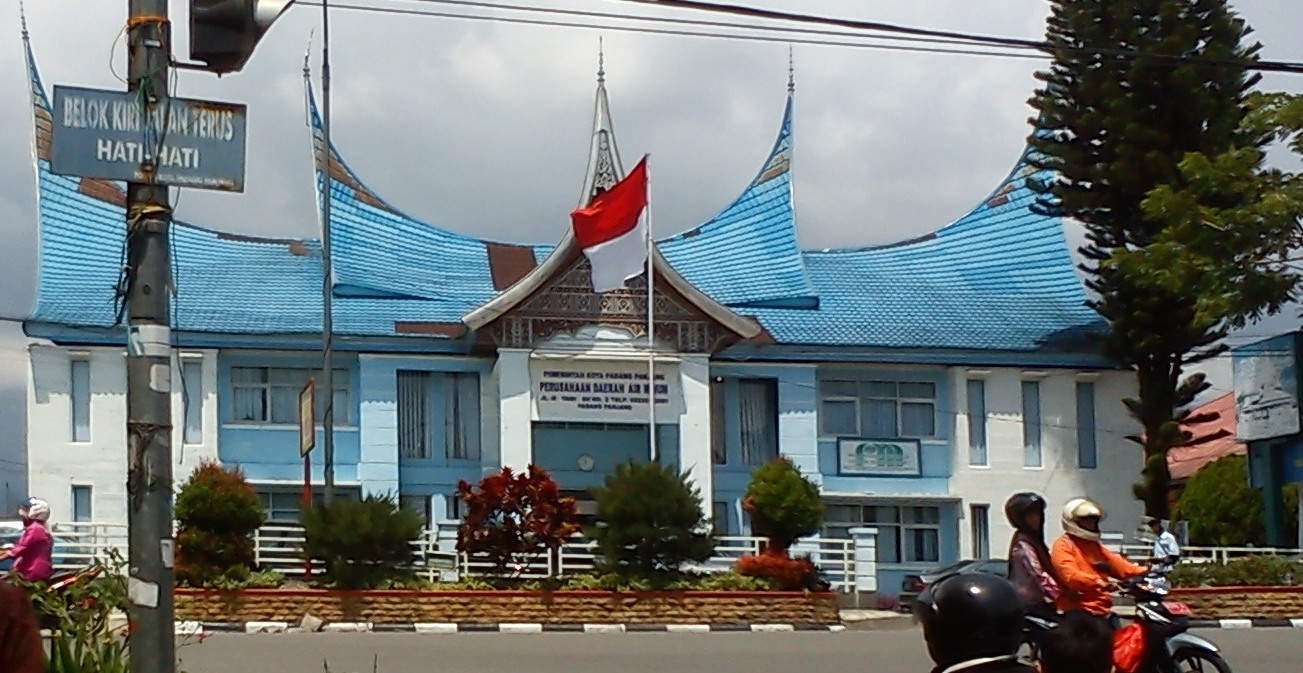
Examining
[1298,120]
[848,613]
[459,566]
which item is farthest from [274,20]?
[1298,120]

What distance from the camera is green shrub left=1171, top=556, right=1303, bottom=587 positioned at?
76.5 ft

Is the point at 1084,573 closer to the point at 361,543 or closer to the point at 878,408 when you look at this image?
the point at 361,543

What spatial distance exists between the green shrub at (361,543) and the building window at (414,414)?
10343 mm

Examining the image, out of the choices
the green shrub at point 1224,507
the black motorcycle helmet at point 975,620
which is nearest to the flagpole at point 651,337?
the green shrub at point 1224,507

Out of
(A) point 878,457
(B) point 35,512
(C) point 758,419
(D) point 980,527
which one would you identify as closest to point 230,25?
(B) point 35,512

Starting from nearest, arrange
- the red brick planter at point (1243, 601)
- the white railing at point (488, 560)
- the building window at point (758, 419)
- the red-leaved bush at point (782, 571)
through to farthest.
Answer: the red-leaved bush at point (782, 571)
the white railing at point (488, 560)
the red brick planter at point (1243, 601)
the building window at point (758, 419)

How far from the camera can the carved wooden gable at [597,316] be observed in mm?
31000

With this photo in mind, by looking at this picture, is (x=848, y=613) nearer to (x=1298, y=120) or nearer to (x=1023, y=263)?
(x=1298, y=120)

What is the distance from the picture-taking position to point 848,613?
86.3ft

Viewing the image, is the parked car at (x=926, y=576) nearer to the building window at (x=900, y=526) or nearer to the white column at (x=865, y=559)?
the white column at (x=865, y=559)

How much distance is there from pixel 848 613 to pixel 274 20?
20225 mm

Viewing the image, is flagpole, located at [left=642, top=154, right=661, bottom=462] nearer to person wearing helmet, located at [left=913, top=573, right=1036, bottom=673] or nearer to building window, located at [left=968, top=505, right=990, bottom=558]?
building window, located at [left=968, top=505, right=990, bottom=558]

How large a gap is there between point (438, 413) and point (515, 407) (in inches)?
76.2


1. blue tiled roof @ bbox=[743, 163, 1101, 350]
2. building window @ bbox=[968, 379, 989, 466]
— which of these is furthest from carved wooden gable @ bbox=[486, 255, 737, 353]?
building window @ bbox=[968, 379, 989, 466]
